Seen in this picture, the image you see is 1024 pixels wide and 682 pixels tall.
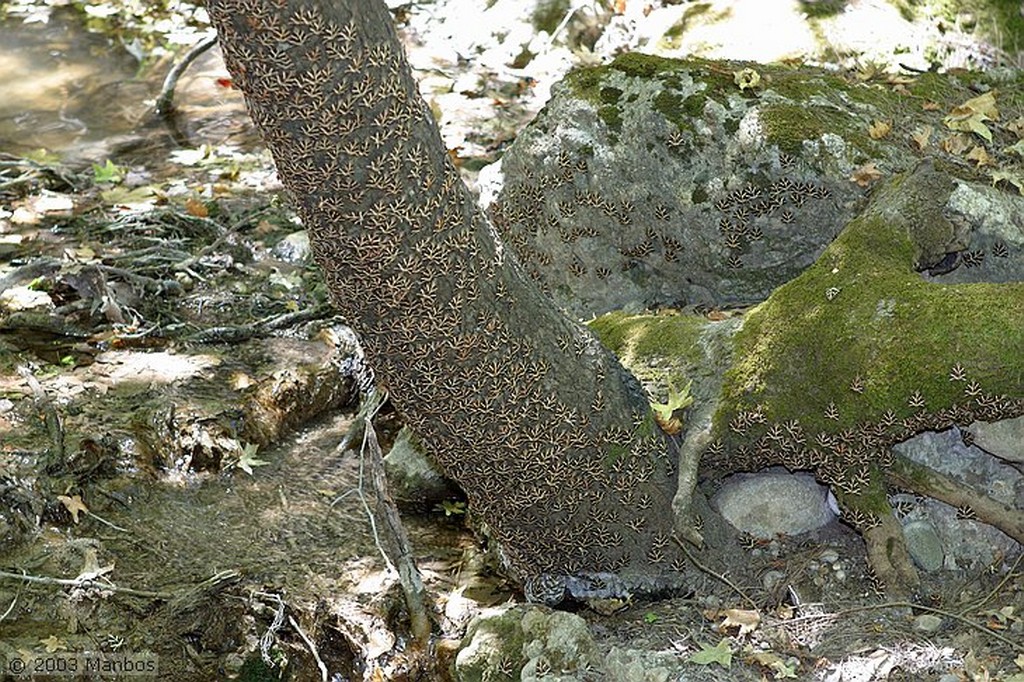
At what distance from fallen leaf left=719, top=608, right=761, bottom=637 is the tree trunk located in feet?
1.14

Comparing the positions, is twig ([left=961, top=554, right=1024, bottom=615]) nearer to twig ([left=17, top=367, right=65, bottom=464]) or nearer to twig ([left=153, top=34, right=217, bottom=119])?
twig ([left=17, top=367, right=65, bottom=464])

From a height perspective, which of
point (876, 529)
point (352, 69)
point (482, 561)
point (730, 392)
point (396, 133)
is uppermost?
point (352, 69)

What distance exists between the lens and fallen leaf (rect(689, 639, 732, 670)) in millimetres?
4070

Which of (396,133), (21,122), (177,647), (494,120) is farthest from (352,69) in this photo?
(21,122)

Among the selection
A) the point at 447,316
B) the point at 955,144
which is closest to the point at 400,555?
the point at 447,316

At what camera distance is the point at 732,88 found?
5676mm

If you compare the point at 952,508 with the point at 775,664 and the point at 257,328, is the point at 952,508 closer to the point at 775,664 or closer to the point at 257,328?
the point at 775,664

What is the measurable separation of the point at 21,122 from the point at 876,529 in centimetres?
844

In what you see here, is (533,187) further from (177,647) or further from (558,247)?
(177,647)

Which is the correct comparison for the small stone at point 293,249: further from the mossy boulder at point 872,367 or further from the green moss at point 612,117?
the mossy boulder at point 872,367

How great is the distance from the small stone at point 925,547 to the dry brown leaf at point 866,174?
5.38 feet

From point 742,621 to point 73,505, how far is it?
2887mm

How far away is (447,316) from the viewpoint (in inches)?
145

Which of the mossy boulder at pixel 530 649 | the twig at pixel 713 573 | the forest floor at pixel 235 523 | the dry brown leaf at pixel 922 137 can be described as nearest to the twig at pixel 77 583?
the forest floor at pixel 235 523
